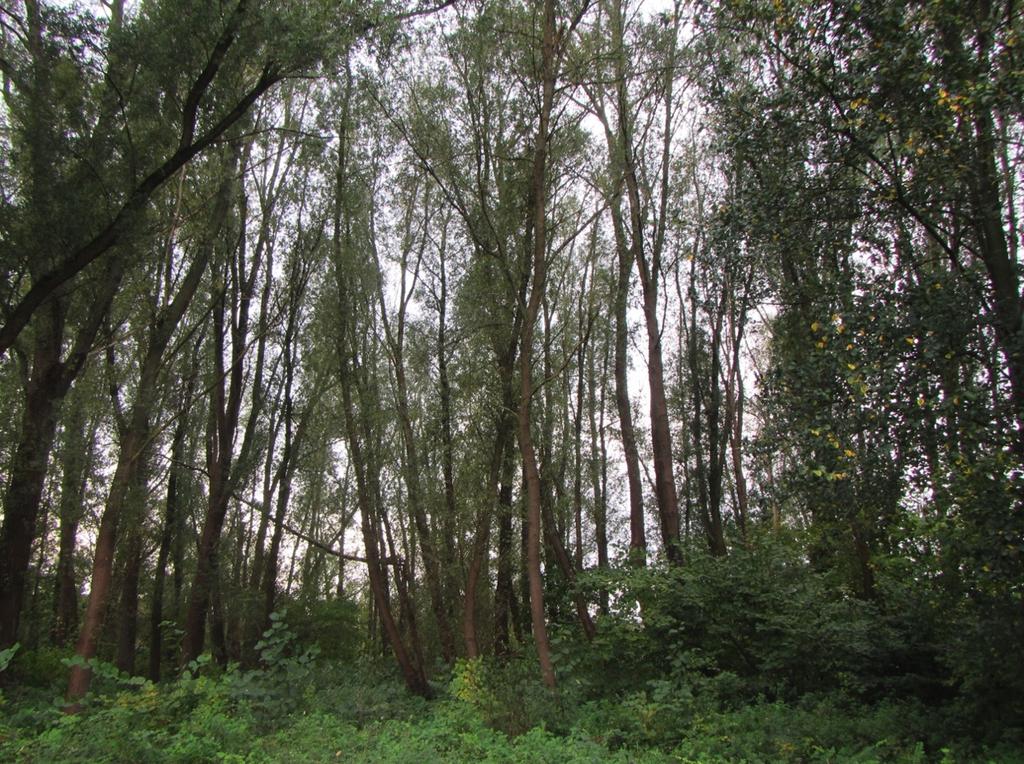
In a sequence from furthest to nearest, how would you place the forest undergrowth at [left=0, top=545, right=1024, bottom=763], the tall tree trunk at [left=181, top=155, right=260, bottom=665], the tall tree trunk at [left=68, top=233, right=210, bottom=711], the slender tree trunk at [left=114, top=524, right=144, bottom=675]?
1. the slender tree trunk at [left=114, top=524, right=144, bottom=675]
2. the tall tree trunk at [left=181, top=155, right=260, bottom=665]
3. the tall tree trunk at [left=68, top=233, right=210, bottom=711]
4. the forest undergrowth at [left=0, top=545, right=1024, bottom=763]

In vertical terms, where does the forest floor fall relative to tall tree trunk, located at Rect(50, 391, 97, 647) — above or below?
below

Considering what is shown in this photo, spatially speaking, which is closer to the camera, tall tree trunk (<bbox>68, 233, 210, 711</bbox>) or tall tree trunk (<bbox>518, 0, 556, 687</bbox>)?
Result: tall tree trunk (<bbox>68, 233, 210, 711</bbox>)

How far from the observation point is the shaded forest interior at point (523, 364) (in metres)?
5.29

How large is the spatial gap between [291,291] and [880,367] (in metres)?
11.4

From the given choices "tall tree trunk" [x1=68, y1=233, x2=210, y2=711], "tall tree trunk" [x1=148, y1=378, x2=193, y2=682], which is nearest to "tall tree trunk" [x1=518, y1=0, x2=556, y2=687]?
"tall tree trunk" [x1=68, y1=233, x2=210, y2=711]

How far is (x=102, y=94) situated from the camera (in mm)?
7570

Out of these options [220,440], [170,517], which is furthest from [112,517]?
[170,517]

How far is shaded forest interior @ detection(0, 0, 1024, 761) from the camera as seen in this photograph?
5.29m

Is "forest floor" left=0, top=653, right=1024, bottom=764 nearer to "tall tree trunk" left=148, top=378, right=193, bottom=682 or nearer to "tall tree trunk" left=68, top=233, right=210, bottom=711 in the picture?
"tall tree trunk" left=68, top=233, right=210, bottom=711

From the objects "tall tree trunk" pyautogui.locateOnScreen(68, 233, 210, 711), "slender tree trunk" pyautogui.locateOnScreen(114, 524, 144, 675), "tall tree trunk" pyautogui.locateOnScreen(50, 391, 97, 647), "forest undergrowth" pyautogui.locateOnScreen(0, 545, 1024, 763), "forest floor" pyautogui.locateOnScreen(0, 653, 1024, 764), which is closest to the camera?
"forest floor" pyautogui.locateOnScreen(0, 653, 1024, 764)

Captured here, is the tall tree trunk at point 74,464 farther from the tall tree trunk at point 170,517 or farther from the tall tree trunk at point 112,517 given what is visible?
the tall tree trunk at point 112,517

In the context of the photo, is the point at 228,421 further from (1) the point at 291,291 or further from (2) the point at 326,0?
(2) the point at 326,0

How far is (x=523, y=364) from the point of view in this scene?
8711 millimetres

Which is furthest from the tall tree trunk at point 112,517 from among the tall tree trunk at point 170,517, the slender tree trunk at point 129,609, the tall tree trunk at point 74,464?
the slender tree trunk at point 129,609
